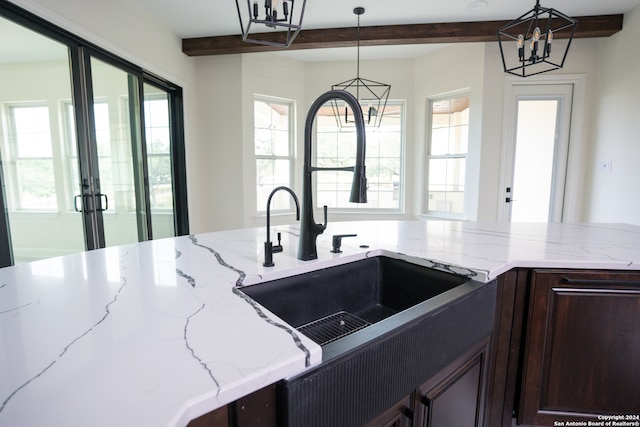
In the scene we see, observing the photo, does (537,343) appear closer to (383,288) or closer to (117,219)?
(383,288)

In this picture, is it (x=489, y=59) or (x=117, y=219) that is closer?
(x=117, y=219)

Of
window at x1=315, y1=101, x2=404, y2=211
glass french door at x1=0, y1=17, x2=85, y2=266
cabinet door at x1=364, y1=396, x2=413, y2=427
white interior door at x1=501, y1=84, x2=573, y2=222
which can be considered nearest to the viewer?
cabinet door at x1=364, y1=396, x2=413, y2=427

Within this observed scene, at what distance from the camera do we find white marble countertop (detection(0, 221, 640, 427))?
1.52 ft

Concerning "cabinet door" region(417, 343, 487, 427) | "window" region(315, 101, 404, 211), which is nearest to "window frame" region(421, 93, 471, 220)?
"window" region(315, 101, 404, 211)

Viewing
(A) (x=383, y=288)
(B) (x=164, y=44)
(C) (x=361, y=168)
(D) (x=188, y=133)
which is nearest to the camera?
(C) (x=361, y=168)

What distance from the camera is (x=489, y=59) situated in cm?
371

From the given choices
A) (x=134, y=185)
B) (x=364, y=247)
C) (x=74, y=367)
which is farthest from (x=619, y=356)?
(x=134, y=185)

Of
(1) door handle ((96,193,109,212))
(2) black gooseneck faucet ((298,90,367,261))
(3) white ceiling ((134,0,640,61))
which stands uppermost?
(3) white ceiling ((134,0,640,61))

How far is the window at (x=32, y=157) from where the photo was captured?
206 cm

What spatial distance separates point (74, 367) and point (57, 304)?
13.7 inches

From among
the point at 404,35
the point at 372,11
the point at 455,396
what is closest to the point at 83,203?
the point at 455,396

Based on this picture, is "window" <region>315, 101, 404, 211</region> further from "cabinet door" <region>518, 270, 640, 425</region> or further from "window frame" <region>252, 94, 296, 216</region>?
"cabinet door" <region>518, 270, 640, 425</region>

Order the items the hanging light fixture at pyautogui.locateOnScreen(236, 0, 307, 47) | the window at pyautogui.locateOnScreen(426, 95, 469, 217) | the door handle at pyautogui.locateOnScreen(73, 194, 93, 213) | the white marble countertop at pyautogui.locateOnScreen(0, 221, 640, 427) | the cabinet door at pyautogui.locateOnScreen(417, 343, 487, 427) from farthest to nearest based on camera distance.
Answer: the window at pyautogui.locateOnScreen(426, 95, 469, 217) < the door handle at pyautogui.locateOnScreen(73, 194, 93, 213) < the hanging light fixture at pyautogui.locateOnScreen(236, 0, 307, 47) < the cabinet door at pyautogui.locateOnScreen(417, 343, 487, 427) < the white marble countertop at pyautogui.locateOnScreen(0, 221, 640, 427)

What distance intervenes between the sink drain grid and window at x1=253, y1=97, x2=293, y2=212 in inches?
134
